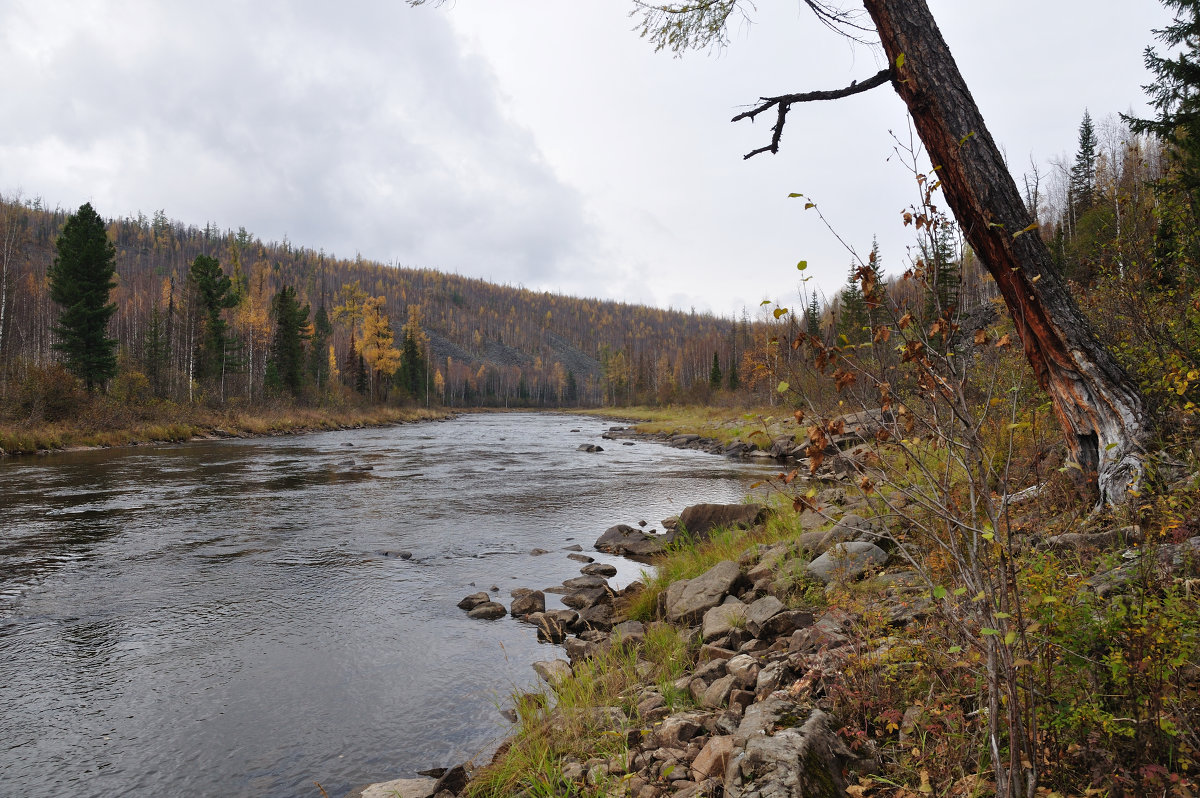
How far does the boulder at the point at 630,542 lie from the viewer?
32.1 feet

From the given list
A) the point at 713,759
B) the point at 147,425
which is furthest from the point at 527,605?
the point at 147,425

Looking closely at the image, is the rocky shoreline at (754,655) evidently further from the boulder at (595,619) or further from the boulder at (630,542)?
the boulder at (630,542)

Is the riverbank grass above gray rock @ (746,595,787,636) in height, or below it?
above

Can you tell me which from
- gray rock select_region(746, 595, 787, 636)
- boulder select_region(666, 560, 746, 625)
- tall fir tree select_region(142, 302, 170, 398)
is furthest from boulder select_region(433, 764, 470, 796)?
tall fir tree select_region(142, 302, 170, 398)

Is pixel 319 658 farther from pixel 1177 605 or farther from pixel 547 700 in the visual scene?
pixel 1177 605

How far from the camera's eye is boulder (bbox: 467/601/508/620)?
7164 millimetres

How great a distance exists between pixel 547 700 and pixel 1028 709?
3.36 metres

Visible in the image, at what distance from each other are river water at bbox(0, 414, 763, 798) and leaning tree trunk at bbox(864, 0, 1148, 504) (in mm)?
5090

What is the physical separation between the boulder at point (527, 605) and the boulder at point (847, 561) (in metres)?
3.21

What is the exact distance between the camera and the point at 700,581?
6.49 meters

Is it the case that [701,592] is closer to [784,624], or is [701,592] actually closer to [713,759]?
[784,624]

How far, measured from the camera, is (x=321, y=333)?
222 ft

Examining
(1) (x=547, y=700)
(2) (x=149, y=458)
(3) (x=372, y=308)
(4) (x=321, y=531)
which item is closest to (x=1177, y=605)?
(1) (x=547, y=700)

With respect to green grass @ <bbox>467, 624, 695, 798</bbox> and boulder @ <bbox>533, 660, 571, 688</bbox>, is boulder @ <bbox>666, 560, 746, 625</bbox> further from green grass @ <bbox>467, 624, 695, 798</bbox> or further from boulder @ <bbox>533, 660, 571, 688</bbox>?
boulder @ <bbox>533, 660, 571, 688</bbox>
